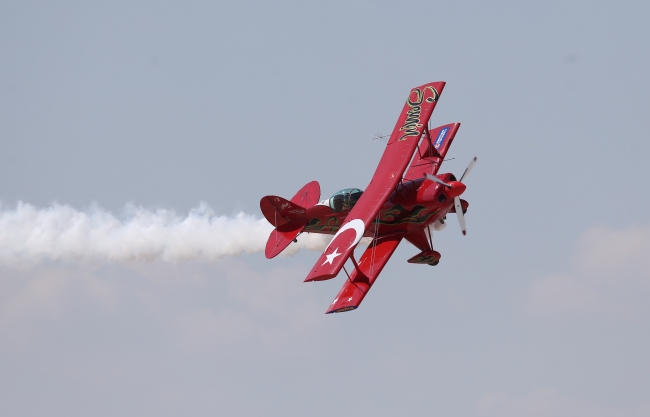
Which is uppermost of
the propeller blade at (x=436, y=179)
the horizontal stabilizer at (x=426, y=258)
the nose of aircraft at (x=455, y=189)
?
the propeller blade at (x=436, y=179)

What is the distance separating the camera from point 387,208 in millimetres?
44469

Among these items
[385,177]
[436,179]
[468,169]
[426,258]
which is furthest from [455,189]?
[426,258]

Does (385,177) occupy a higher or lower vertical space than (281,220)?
lower

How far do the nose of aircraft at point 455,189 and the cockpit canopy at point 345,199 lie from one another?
3001 mm

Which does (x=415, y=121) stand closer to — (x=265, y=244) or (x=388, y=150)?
(x=388, y=150)

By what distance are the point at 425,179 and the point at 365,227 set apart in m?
3.63

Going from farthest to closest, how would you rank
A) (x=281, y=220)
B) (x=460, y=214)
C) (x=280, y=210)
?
(x=281, y=220)
(x=280, y=210)
(x=460, y=214)

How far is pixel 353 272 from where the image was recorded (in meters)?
43.9

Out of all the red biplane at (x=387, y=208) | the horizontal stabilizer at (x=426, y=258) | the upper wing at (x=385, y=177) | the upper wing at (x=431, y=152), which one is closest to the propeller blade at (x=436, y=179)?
the red biplane at (x=387, y=208)

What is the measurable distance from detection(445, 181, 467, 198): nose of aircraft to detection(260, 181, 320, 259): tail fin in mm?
5455

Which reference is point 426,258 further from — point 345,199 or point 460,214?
point 345,199

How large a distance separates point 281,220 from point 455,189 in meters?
6.62

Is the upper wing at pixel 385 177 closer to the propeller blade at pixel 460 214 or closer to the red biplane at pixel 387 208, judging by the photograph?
the red biplane at pixel 387 208

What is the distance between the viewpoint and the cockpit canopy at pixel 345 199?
45094 millimetres
